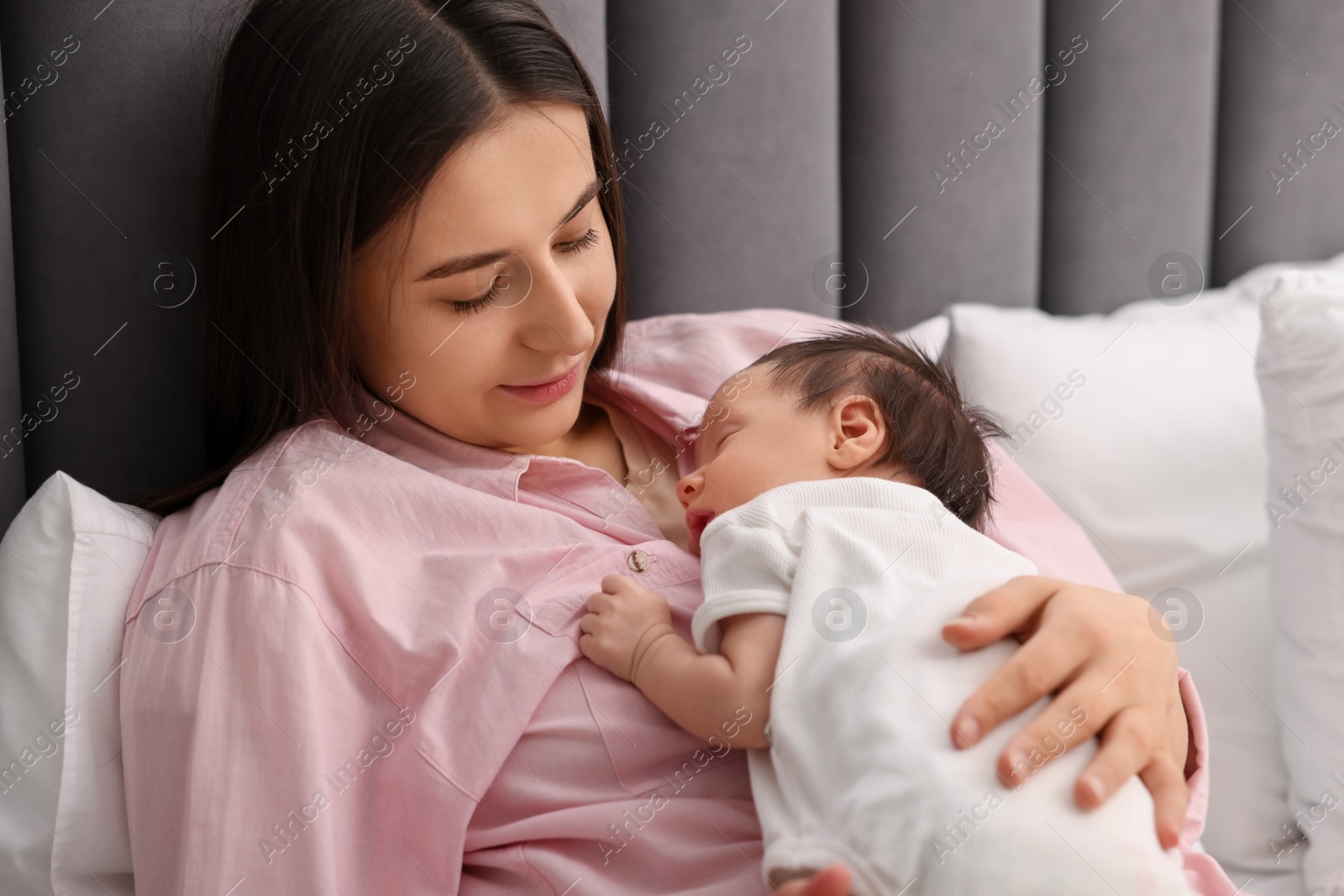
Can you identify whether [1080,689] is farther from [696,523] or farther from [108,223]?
[108,223]

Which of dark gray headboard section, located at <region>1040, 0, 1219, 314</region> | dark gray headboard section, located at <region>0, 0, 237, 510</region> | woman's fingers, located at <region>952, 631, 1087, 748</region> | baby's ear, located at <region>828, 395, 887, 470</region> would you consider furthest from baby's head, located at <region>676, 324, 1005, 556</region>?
dark gray headboard section, located at <region>1040, 0, 1219, 314</region>

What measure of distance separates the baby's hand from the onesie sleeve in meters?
0.04

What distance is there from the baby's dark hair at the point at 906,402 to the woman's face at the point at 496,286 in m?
0.21

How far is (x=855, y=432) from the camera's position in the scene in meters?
0.95

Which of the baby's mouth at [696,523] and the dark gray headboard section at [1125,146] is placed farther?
the dark gray headboard section at [1125,146]

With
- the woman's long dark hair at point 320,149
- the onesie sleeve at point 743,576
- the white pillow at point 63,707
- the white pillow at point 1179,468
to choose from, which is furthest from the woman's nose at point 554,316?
the white pillow at point 1179,468

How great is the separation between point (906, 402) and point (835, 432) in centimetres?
8

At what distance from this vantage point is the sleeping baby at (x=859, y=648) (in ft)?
2.17

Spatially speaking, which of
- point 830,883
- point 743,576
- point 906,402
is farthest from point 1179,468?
point 830,883

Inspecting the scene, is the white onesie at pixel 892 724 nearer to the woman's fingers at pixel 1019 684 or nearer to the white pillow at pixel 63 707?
the woman's fingers at pixel 1019 684

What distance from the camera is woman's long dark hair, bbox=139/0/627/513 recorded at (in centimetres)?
91

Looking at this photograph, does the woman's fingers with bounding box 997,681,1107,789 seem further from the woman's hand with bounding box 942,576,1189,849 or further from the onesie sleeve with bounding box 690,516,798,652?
the onesie sleeve with bounding box 690,516,798,652

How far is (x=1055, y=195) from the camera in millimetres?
1693

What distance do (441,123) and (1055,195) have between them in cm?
115
